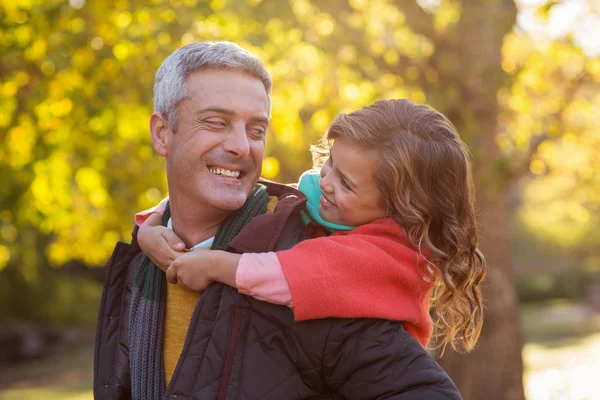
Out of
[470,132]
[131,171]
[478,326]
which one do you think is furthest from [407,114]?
[131,171]

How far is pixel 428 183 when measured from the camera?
2.33 meters

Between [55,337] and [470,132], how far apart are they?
15778 millimetres

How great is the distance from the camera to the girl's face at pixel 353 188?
2373mm

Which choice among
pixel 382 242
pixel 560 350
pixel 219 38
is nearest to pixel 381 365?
pixel 382 242

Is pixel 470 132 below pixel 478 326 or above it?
above

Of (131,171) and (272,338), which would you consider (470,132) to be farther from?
(272,338)

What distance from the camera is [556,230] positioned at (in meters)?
29.7

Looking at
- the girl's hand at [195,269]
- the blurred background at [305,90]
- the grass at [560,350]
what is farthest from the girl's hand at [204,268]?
the grass at [560,350]

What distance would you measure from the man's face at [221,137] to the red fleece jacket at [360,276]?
490 millimetres

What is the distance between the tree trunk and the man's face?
185 inches

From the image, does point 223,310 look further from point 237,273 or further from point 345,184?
point 345,184

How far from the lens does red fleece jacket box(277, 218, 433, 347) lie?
2146 mm

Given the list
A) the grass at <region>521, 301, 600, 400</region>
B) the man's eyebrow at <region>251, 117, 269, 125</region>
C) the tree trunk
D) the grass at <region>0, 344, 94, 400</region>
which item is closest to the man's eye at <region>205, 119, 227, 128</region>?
the man's eyebrow at <region>251, 117, 269, 125</region>

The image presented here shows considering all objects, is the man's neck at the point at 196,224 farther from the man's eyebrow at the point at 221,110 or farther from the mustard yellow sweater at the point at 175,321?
the man's eyebrow at the point at 221,110
